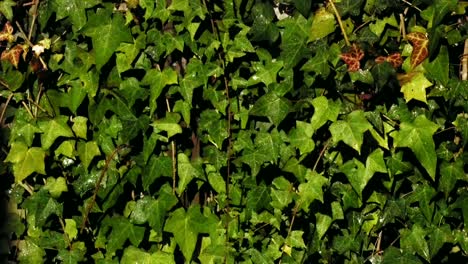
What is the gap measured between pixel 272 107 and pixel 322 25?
1.43 ft

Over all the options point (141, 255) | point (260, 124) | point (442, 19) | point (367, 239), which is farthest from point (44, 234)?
point (442, 19)

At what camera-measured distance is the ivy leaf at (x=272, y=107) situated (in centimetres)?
277

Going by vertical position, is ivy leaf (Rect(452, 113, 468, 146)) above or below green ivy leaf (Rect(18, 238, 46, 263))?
above

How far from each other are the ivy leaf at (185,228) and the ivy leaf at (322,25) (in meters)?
0.98

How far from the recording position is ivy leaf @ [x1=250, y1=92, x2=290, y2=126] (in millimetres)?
2770

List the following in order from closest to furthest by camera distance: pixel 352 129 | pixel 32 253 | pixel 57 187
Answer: pixel 352 129
pixel 57 187
pixel 32 253

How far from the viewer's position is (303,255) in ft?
9.72

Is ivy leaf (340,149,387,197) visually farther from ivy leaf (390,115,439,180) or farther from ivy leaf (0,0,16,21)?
ivy leaf (0,0,16,21)

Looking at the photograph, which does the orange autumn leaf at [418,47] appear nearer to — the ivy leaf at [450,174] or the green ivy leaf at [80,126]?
the ivy leaf at [450,174]

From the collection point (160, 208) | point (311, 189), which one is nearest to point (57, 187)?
point (160, 208)

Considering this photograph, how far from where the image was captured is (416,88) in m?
2.72

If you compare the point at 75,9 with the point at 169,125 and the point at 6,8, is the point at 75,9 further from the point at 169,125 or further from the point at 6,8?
the point at 169,125

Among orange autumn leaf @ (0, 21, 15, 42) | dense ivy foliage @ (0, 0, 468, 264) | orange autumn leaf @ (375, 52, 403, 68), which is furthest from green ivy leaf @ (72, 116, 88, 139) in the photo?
orange autumn leaf @ (375, 52, 403, 68)

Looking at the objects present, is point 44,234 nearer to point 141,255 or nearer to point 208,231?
point 141,255
